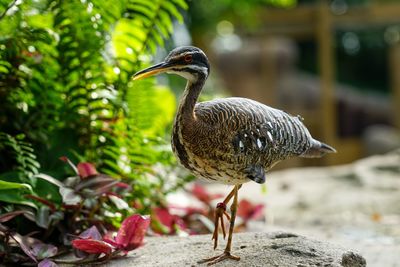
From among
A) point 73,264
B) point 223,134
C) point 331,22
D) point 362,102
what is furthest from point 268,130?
point 362,102

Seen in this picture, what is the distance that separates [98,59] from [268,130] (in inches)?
61.9

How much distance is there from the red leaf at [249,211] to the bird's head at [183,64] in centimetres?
230

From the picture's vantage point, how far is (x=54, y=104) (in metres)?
4.85

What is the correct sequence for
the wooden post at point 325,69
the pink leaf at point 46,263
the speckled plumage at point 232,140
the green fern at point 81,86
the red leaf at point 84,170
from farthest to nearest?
1. the wooden post at point 325,69
2. the green fern at point 81,86
3. the red leaf at point 84,170
4. the pink leaf at point 46,263
5. the speckled plumage at point 232,140

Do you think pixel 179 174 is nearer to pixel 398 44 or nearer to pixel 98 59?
pixel 98 59

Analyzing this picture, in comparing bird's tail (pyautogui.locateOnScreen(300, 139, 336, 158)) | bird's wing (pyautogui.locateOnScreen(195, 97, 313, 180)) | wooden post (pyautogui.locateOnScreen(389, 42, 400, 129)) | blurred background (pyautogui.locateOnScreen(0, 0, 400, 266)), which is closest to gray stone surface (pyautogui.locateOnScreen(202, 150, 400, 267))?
blurred background (pyautogui.locateOnScreen(0, 0, 400, 266))

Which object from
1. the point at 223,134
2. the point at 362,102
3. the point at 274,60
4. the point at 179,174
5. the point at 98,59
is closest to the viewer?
the point at 223,134

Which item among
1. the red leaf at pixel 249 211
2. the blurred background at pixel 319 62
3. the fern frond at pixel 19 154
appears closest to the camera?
the fern frond at pixel 19 154

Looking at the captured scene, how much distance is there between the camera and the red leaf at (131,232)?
163 inches

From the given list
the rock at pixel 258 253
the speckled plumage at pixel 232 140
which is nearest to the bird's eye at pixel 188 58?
the speckled plumage at pixel 232 140

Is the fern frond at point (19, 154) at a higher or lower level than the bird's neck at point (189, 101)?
lower

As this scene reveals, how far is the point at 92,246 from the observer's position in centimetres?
396

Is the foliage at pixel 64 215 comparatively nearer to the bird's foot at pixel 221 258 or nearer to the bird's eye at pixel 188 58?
the bird's foot at pixel 221 258

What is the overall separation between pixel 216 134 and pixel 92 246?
3.17ft
